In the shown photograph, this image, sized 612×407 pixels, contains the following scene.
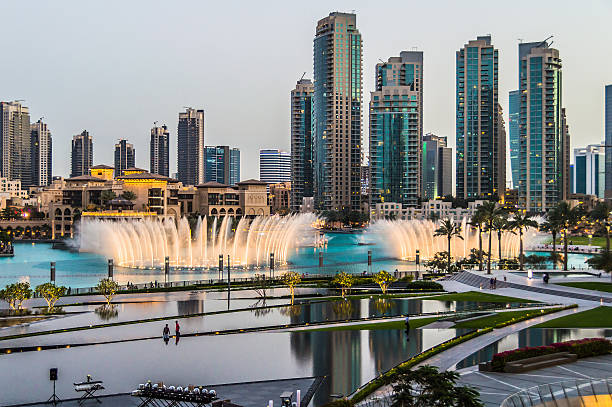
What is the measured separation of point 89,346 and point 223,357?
24.6ft

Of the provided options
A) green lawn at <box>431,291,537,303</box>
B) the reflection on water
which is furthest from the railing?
green lawn at <box>431,291,537,303</box>

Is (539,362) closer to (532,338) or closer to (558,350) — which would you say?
(558,350)

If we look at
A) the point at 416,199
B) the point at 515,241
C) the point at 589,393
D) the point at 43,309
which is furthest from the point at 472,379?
the point at 416,199

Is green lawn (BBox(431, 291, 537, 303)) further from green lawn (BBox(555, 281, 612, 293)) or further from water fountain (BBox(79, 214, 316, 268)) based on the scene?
water fountain (BBox(79, 214, 316, 268))

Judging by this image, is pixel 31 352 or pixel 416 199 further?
pixel 416 199

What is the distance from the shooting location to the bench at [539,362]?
2584cm

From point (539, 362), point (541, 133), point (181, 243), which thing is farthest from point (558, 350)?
point (541, 133)

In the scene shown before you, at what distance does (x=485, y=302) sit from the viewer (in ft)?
154

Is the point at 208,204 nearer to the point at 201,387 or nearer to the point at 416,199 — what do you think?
the point at 416,199

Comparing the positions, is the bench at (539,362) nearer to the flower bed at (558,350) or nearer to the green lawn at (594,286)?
the flower bed at (558,350)

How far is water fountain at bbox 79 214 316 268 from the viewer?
89750mm

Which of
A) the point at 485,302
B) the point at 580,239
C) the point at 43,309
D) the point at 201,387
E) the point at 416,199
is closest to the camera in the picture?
the point at 201,387

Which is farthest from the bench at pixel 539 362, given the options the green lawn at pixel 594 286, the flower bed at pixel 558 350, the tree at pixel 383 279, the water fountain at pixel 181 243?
the water fountain at pixel 181 243

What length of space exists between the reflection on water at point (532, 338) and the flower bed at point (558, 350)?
6.60 ft
